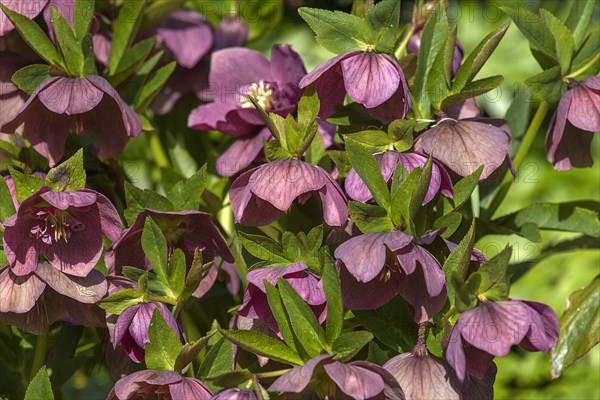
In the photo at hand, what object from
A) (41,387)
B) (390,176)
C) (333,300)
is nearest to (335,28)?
(390,176)

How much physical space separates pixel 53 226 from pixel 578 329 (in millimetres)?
600

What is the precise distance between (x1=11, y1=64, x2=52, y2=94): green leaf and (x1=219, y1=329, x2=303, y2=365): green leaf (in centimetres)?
36

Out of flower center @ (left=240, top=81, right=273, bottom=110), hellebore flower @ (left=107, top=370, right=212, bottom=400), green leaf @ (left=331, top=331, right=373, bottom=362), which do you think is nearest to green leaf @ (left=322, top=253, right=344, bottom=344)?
green leaf @ (left=331, top=331, right=373, bottom=362)

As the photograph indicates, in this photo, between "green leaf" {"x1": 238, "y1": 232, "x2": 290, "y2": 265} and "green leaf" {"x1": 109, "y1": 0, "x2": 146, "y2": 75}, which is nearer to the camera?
"green leaf" {"x1": 238, "y1": 232, "x2": 290, "y2": 265}

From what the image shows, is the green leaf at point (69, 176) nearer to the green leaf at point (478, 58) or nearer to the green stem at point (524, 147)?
the green leaf at point (478, 58)

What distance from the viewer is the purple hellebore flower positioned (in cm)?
93

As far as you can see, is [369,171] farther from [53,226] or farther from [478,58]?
[53,226]

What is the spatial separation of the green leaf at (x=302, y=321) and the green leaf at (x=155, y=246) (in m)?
0.13

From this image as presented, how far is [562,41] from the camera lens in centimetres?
94

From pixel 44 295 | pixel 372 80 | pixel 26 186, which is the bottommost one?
pixel 44 295

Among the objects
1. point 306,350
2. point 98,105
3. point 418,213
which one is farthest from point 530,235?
point 98,105

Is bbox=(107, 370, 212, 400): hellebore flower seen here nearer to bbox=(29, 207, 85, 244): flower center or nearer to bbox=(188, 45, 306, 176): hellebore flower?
bbox=(29, 207, 85, 244): flower center

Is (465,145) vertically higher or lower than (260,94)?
higher

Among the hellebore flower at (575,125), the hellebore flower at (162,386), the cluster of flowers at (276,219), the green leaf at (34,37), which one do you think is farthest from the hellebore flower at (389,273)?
the green leaf at (34,37)
